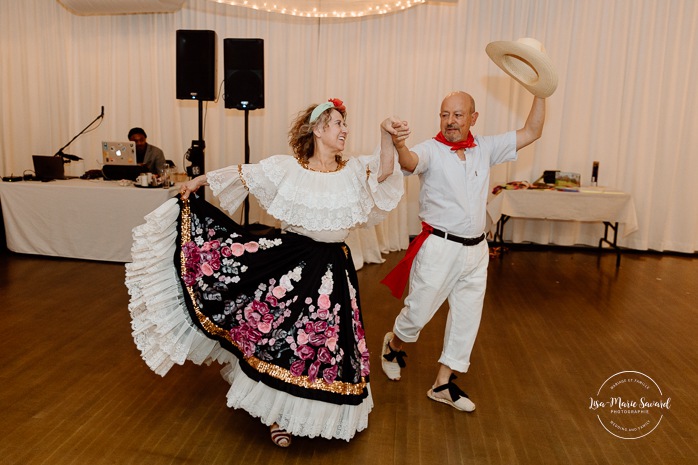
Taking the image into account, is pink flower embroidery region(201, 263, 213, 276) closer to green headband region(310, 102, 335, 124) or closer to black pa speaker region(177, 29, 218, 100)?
green headband region(310, 102, 335, 124)

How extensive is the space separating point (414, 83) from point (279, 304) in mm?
5605

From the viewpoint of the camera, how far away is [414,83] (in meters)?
7.82

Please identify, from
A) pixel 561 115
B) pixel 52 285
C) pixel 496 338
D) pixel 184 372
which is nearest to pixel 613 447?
pixel 496 338

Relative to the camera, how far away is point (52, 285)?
529 cm

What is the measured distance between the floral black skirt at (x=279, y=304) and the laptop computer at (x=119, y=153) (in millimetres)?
3765

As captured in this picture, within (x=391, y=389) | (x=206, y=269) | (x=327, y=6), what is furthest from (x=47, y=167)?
(x=391, y=389)

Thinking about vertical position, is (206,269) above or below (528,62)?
below

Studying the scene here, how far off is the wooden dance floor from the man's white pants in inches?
13.5

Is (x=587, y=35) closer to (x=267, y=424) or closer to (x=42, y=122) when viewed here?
(x=267, y=424)

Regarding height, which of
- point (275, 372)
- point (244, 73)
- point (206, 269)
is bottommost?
point (275, 372)

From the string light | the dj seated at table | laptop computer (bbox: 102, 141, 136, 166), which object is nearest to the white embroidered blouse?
the string light

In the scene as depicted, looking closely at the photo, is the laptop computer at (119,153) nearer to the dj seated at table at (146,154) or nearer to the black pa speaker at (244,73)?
the dj seated at table at (146,154)

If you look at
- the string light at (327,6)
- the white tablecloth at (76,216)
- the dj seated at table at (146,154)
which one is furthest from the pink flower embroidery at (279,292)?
the dj seated at table at (146,154)

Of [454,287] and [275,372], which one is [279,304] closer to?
[275,372]
